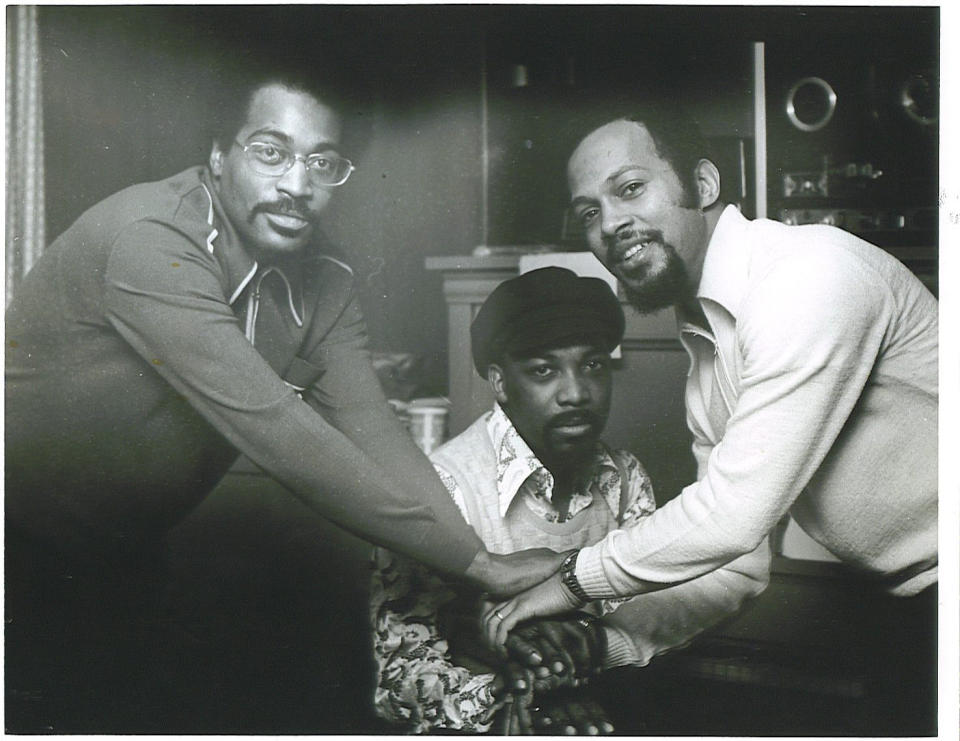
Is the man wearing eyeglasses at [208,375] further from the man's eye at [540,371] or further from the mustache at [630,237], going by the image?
the mustache at [630,237]

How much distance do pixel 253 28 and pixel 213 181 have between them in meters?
0.37

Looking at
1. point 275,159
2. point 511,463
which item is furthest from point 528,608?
point 275,159

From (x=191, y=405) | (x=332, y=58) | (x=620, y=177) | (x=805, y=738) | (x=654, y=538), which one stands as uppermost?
(x=332, y=58)

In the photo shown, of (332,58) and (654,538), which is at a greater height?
(332,58)

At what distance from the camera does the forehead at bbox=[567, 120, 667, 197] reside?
2252mm

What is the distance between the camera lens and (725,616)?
7.54 feet

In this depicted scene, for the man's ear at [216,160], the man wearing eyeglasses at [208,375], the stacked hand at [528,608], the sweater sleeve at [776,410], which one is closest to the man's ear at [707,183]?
the sweater sleeve at [776,410]

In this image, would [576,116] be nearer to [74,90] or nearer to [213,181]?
[213,181]

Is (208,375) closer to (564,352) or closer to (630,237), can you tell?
(564,352)

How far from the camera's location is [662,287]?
2.28 meters

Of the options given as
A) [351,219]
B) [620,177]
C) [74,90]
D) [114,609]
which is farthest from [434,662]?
[74,90]

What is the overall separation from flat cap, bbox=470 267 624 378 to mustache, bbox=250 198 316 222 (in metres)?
0.46

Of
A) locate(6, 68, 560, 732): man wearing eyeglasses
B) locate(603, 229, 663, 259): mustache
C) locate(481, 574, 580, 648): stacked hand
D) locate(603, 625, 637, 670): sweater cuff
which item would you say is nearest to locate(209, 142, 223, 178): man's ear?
locate(6, 68, 560, 732): man wearing eyeglasses

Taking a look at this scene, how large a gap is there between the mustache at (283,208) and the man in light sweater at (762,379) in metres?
0.61
